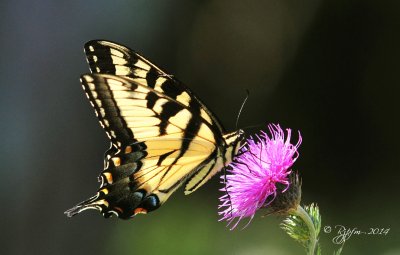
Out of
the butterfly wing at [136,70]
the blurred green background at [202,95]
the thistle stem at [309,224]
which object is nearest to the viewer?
the thistle stem at [309,224]

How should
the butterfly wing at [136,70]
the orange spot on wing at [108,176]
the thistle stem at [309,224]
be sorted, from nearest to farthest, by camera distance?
the thistle stem at [309,224]
the butterfly wing at [136,70]
the orange spot on wing at [108,176]

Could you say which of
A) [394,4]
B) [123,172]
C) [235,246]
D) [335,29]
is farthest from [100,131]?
[123,172]

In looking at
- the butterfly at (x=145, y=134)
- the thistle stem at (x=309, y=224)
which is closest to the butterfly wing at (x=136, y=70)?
the butterfly at (x=145, y=134)

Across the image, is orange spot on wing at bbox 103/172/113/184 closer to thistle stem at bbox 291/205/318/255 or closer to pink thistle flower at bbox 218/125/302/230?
pink thistle flower at bbox 218/125/302/230

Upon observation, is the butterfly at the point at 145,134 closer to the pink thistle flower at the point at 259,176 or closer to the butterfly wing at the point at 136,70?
the butterfly wing at the point at 136,70

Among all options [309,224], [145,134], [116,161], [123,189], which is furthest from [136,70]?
[309,224]

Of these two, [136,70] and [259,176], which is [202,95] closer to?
[136,70]

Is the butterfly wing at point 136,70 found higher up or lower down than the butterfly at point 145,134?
higher up

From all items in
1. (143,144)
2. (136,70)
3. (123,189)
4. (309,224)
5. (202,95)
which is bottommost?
(202,95)
